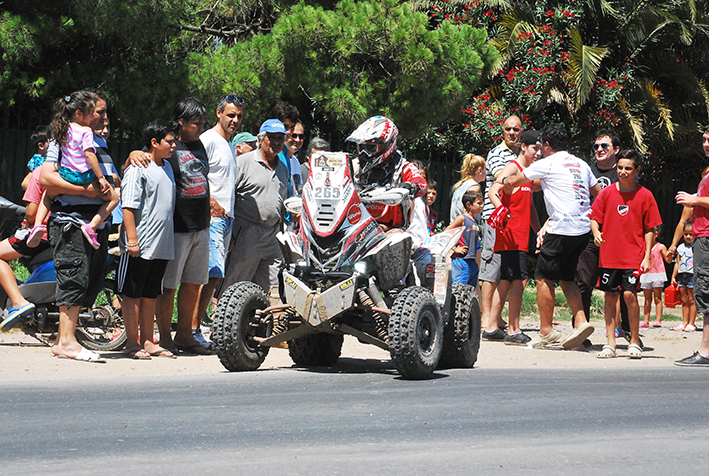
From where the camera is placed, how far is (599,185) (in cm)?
1037

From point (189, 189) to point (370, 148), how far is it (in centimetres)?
185

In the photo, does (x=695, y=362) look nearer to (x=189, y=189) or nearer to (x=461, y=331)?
(x=461, y=331)

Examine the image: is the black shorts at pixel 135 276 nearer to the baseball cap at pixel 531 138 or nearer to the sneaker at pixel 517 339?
the sneaker at pixel 517 339

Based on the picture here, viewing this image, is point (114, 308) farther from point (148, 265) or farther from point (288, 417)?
point (288, 417)

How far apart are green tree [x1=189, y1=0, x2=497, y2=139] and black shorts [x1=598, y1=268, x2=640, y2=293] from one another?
6.71m

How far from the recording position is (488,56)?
55.3ft

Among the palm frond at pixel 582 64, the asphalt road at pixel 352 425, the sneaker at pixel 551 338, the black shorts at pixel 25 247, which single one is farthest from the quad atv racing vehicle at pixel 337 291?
the palm frond at pixel 582 64

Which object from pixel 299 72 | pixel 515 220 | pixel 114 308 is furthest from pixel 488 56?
pixel 114 308

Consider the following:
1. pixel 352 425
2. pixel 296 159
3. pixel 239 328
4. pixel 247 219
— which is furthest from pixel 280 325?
pixel 296 159

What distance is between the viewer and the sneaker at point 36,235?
27.6 ft

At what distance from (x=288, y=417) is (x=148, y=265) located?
2952mm

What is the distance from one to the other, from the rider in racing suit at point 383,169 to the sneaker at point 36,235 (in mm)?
2909

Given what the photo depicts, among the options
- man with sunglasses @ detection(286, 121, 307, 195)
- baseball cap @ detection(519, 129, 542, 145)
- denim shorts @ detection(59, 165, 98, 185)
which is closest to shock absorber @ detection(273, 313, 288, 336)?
denim shorts @ detection(59, 165, 98, 185)

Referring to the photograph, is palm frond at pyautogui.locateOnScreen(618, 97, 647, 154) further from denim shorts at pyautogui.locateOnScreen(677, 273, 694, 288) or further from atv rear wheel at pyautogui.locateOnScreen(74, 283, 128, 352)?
atv rear wheel at pyautogui.locateOnScreen(74, 283, 128, 352)
